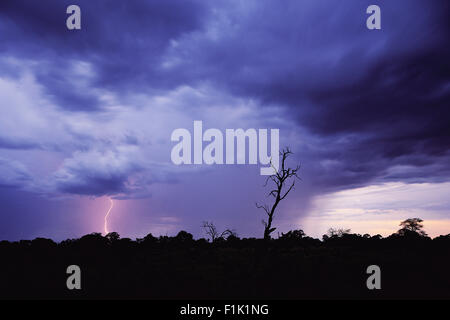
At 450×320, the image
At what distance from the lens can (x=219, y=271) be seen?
1361 inches

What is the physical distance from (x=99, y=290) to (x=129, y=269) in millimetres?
5926

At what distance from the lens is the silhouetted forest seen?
29.1 meters

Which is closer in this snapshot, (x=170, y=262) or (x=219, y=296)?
(x=219, y=296)

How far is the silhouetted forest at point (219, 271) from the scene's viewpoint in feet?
95.5

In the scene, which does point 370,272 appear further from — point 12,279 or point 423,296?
point 12,279

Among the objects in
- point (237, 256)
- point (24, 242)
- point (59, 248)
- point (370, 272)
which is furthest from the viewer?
point (24, 242)

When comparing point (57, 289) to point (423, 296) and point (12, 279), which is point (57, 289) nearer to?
point (12, 279)

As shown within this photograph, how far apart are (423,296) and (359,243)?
2689 cm

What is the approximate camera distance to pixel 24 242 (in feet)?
170

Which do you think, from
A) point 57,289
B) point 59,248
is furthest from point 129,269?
point 59,248
